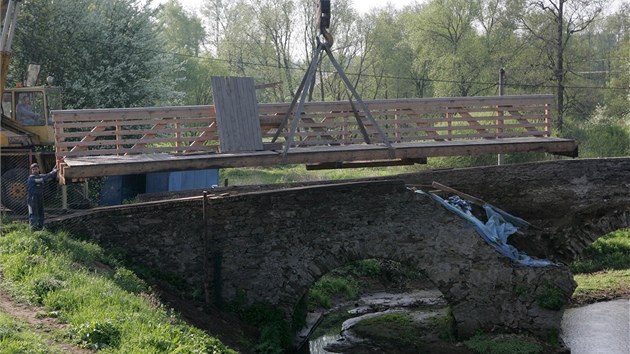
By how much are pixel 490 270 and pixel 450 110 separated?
3.41m

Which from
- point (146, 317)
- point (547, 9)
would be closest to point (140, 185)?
point (146, 317)

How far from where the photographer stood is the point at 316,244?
→ 15.4m

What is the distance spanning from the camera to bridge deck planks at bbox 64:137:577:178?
1373 centimetres

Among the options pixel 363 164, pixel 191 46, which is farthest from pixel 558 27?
pixel 191 46

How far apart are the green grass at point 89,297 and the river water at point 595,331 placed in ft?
16.3

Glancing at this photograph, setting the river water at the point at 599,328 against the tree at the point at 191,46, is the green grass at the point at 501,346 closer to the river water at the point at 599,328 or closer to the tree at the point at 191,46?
the river water at the point at 599,328

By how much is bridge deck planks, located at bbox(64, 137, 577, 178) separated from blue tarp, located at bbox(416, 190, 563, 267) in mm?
1125

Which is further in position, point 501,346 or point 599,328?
point 599,328

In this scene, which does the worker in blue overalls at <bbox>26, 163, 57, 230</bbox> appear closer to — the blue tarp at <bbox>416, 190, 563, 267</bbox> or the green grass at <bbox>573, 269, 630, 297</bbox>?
the blue tarp at <bbox>416, 190, 563, 267</bbox>

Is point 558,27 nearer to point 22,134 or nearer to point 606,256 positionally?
point 606,256

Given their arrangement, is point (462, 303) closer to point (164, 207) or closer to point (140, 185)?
point (164, 207)

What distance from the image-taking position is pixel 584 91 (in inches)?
1517

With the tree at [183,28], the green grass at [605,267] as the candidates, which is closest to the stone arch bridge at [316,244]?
the green grass at [605,267]

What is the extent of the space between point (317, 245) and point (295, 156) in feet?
6.62
